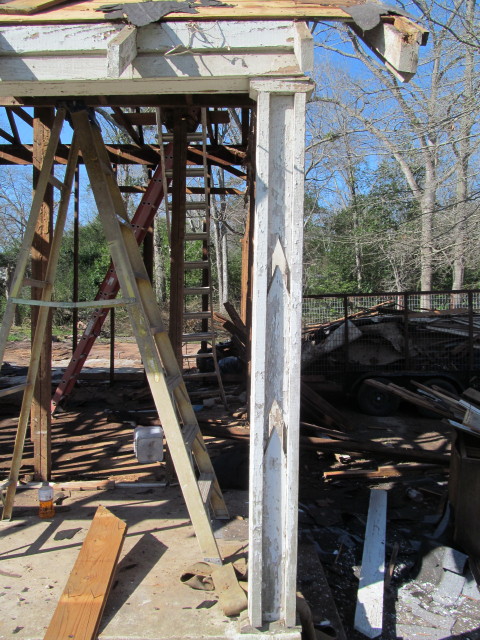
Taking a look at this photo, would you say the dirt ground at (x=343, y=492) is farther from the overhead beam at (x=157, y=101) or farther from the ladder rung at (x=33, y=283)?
the overhead beam at (x=157, y=101)

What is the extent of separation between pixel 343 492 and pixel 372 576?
6.12 ft

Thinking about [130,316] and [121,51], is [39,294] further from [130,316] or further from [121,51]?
[121,51]

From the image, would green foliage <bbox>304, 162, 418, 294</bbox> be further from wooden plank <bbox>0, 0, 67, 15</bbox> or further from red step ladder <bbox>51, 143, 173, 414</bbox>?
wooden plank <bbox>0, 0, 67, 15</bbox>

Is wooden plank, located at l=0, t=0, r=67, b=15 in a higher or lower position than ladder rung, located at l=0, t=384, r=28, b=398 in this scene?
higher

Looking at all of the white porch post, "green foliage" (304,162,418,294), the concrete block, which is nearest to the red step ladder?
the white porch post

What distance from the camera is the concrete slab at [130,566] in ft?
9.02

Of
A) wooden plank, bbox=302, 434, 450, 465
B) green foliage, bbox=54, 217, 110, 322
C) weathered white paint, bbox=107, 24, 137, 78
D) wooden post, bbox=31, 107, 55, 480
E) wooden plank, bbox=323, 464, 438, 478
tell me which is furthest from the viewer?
green foliage, bbox=54, 217, 110, 322

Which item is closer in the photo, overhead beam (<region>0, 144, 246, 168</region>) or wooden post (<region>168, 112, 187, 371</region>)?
wooden post (<region>168, 112, 187, 371</region>)

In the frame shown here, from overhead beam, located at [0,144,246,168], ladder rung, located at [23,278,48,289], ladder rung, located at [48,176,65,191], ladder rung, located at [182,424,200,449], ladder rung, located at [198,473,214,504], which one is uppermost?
overhead beam, located at [0,144,246,168]

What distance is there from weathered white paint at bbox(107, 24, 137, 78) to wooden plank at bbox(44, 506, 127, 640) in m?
2.76

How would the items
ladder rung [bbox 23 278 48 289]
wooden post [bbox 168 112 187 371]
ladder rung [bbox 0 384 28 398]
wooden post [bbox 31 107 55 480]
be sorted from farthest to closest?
wooden post [bbox 168 112 187 371]
wooden post [bbox 31 107 55 480]
ladder rung [bbox 23 278 48 289]
ladder rung [bbox 0 384 28 398]

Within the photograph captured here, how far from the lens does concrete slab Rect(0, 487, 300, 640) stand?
275cm

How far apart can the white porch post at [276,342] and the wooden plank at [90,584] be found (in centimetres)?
87

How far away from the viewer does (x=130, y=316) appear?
3.24 meters
